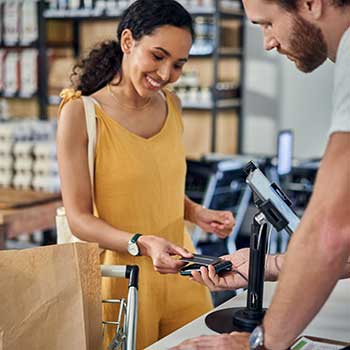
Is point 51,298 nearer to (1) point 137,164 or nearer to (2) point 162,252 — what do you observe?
(2) point 162,252

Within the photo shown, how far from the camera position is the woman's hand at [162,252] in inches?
67.3

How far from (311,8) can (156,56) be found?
809mm

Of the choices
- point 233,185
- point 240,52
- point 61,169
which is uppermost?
point 240,52

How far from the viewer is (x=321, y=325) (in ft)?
5.13

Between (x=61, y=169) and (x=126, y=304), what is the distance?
1.66 ft

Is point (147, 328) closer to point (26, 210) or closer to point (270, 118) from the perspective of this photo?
point (26, 210)

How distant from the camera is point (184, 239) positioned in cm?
210

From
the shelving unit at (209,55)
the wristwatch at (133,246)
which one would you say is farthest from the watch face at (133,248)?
the shelving unit at (209,55)

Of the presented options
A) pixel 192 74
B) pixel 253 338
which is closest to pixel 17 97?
pixel 192 74

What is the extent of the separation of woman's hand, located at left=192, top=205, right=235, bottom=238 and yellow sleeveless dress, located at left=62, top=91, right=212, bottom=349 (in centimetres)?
17

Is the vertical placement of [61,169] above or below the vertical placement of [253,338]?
above

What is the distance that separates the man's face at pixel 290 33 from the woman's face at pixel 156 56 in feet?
2.09

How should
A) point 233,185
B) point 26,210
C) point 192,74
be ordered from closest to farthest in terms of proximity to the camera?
point 26,210, point 233,185, point 192,74

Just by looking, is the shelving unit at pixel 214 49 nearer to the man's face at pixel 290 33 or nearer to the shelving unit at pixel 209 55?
the shelving unit at pixel 209 55
